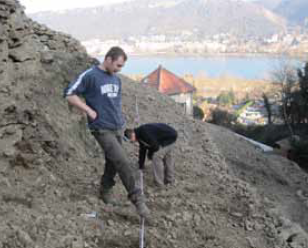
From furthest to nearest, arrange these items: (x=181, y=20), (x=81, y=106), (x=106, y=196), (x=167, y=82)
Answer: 1. (x=181, y=20)
2. (x=167, y=82)
3. (x=106, y=196)
4. (x=81, y=106)

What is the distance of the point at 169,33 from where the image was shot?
559ft

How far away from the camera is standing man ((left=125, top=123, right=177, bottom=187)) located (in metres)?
7.00

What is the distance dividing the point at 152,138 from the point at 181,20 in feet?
562

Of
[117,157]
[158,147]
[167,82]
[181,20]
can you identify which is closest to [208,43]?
[181,20]

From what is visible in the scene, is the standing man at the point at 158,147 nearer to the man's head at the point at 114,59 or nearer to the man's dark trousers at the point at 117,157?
the man's dark trousers at the point at 117,157

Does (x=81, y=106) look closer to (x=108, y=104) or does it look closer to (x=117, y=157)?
(x=108, y=104)

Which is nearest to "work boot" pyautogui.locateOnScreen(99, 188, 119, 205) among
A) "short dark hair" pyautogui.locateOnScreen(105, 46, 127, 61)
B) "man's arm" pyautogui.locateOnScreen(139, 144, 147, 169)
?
"man's arm" pyautogui.locateOnScreen(139, 144, 147, 169)

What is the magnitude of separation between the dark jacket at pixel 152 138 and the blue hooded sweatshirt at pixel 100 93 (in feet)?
4.96

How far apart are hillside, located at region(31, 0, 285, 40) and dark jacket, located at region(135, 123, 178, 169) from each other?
109 meters

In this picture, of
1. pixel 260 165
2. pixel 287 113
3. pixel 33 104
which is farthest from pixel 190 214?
pixel 287 113

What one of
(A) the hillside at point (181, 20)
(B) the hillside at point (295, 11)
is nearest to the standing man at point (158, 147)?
(A) the hillside at point (181, 20)

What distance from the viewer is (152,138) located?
707 cm

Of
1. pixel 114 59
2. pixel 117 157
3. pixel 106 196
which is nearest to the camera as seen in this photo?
pixel 114 59

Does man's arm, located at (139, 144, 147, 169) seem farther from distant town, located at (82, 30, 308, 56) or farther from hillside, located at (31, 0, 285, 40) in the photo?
distant town, located at (82, 30, 308, 56)
